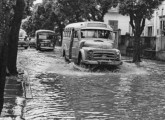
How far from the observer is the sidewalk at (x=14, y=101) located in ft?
29.6

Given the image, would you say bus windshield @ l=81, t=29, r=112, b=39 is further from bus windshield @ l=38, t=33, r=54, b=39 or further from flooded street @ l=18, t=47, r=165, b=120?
bus windshield @ l=38, t=33, r=54, b=39

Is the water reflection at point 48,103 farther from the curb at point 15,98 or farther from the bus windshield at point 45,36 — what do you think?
the bus windshield at point 45,36

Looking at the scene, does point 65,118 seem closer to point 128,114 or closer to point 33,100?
point 128,114

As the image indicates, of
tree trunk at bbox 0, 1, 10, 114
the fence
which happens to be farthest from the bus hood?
tree trunk at bbox 0, 1, 10, 114

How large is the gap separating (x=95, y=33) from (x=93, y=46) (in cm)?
139

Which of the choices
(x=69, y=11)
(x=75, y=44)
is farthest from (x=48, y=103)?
(x=69, y=11)

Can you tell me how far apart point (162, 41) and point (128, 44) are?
884 centimetres

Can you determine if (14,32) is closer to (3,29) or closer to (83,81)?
(83,81)

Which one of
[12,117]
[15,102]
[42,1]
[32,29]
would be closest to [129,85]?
[15,102]

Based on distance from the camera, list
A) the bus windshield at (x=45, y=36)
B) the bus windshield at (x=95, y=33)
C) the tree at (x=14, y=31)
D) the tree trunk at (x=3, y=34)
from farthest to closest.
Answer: the bus windshield at (x=45, y=36) → the bus windshield at (x=95, y=33) → the tree at (x=14, y=31) → the tree trunk at (x=3, y=34)

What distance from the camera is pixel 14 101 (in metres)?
10.7

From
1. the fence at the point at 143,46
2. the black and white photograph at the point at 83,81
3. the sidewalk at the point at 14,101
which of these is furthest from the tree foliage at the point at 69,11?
the sidewalk at the point at 14,101

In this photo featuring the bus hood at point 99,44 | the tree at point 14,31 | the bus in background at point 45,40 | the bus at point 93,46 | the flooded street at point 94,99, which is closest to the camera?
the flooded street at point 94,99

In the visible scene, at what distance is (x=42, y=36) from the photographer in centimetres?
4856
